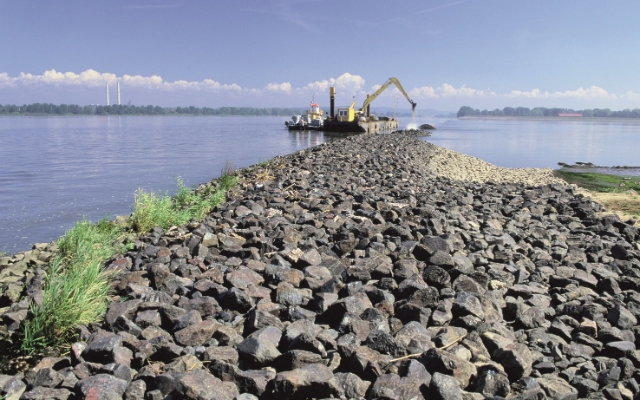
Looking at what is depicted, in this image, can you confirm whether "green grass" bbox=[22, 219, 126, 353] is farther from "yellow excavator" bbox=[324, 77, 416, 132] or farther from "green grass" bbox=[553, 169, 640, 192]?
"yellow excavator" bbox=[324, 77, 416, 132]

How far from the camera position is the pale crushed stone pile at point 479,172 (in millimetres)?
20422

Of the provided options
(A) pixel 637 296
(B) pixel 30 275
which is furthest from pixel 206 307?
(A) pixel 637 296

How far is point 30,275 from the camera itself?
5680 millimetres

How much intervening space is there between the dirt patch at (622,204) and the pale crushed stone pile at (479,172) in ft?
13.7

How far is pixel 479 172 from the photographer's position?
23.6 m

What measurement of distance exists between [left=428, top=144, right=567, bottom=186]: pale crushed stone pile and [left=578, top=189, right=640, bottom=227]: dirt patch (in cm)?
418

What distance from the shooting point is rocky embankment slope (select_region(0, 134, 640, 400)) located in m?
3.26

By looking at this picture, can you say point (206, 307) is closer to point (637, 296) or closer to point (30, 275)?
point (30, 275)

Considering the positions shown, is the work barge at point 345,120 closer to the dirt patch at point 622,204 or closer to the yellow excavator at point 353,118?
the yellow excavator at point 353,118

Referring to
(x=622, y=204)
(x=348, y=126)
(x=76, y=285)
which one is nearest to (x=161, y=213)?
(x=76, y=285)

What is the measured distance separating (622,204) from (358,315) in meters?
12.4

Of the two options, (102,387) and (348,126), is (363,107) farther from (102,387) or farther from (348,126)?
(102,387)

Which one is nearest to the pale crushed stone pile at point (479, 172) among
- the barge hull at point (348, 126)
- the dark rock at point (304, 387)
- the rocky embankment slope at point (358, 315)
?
the rocky embankment slope at point (358, 315)

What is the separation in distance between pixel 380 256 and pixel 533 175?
781 inches
